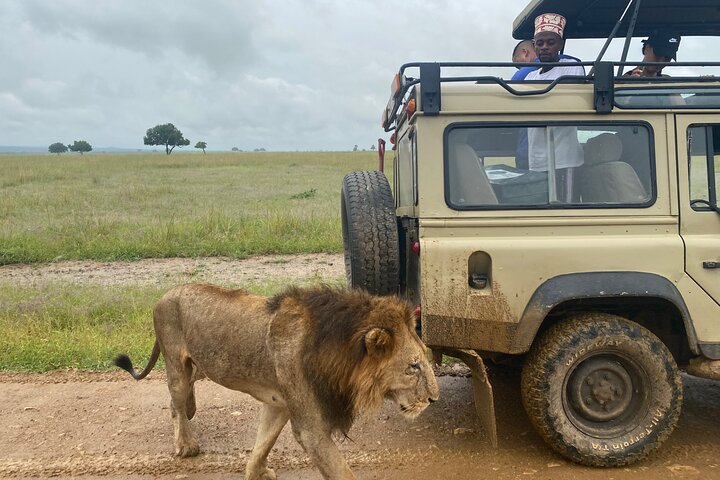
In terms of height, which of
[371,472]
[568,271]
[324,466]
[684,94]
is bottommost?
[371,472]

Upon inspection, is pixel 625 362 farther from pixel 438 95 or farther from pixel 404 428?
pixel 438 95

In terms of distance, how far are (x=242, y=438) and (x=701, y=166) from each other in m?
3.31

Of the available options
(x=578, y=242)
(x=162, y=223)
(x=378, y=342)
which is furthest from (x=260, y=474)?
(x=162, y=223)

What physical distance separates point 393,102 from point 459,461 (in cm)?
236

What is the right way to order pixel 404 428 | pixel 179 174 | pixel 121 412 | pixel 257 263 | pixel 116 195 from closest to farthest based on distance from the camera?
pixel 404 428 → pixel 121 412 → pixel 257 263 → pixel 116 195 → pixel 179 174

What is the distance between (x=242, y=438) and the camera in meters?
4.17

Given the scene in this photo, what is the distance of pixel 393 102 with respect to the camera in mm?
4320

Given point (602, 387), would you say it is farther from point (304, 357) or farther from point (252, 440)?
point (252, 440)

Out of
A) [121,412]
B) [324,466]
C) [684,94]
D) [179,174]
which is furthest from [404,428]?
[179,174]

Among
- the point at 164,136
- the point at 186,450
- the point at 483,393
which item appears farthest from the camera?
the point at 164,136

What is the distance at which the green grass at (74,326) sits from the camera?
5598 mm

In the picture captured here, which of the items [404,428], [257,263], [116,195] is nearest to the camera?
[404,428]

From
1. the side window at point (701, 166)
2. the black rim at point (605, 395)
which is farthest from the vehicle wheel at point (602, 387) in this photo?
the side window at point (701, 166)

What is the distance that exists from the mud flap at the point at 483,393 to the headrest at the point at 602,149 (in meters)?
1.35
